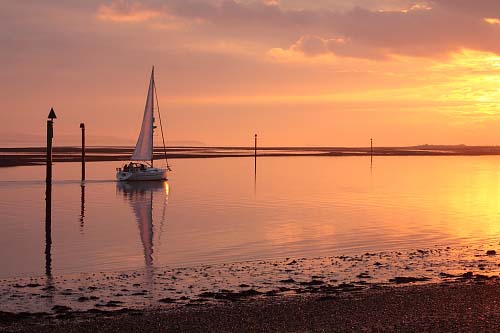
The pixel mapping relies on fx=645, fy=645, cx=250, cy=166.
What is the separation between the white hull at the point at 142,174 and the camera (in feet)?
220

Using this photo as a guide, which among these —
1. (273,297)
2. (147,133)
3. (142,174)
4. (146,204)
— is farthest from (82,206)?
(147,133)

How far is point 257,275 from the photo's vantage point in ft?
70.8

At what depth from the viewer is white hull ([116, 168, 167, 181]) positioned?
67.1m

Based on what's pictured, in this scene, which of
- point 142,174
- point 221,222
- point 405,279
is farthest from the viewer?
point 142,174

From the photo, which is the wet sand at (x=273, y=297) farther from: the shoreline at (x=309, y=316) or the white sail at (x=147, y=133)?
the white sail at (x=147, y=133)

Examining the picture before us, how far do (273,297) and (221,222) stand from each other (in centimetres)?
1745

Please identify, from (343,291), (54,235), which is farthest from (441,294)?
(54,235)

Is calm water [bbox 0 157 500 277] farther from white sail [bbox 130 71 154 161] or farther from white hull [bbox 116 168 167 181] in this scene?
white sail [bbox 130 71 154 161]

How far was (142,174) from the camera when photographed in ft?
229

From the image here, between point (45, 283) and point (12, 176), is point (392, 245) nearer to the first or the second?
point (45, 283)

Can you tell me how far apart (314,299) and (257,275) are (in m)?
4.01

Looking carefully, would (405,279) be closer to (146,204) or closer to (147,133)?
(146,204)

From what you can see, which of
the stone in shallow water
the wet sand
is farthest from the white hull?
the stone in shallow water

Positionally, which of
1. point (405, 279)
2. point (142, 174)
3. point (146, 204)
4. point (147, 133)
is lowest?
point (146, 204)
